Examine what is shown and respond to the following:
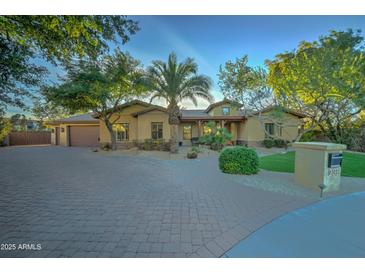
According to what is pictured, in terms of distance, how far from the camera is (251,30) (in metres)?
5.30

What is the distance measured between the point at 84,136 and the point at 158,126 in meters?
10.9

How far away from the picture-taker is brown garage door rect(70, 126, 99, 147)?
69.5 ft

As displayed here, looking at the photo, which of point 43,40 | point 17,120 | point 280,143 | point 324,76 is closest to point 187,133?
point 280,143

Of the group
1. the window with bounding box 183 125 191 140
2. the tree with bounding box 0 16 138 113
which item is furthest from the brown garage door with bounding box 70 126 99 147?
the tree with bounding box 0 16 138 113

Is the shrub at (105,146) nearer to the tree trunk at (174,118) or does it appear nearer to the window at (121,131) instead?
the window at (121,131)

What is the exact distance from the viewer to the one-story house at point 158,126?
17281 mm

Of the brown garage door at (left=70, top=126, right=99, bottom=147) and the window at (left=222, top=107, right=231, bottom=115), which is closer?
the window at (left=222, top=107, right=231, bottom=115)

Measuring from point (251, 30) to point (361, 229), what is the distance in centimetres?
569

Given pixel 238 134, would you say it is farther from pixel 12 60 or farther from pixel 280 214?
pixel 12 60

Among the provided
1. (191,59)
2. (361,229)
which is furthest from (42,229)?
(191,59)

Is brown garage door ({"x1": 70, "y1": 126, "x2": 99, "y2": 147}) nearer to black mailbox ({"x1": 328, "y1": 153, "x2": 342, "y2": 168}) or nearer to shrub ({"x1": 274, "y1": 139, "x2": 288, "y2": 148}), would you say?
shrub ({"x1": 274, "y1": 139, "x2": 288, "y2": 148})

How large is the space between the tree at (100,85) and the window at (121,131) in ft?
9.51

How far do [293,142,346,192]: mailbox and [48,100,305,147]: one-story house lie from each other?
365 inches

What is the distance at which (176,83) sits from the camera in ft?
43.2
